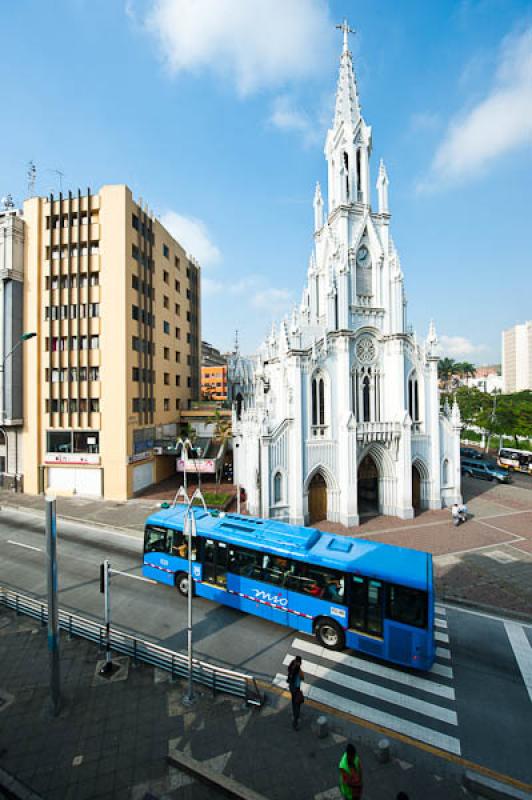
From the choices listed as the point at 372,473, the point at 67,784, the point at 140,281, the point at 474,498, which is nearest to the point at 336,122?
the point at 140,281

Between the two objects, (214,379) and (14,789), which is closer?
(14,789)

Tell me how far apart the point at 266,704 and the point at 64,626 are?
25.4 feet

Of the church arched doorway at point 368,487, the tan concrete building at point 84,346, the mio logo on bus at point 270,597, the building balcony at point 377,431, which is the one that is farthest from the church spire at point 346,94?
the mio logo on bus at point 270,597

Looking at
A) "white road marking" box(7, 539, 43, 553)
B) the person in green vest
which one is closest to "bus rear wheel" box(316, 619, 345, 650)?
the person in green vest

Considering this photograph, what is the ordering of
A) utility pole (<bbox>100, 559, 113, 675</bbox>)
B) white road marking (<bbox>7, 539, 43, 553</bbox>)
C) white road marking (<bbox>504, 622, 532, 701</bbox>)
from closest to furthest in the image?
utility pole (<bbox>100, 559, 113, 675</bbox>)
white road marking (<bbox>504, 622, 532, 701</bbox>)
white road marking (<bbox>7, 539, 43, 553</bbox>)

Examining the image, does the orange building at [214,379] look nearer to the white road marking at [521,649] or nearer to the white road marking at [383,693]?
the white road marking at [521,649]

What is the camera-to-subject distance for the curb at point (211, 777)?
23.6 feet

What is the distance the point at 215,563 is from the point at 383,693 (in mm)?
6817

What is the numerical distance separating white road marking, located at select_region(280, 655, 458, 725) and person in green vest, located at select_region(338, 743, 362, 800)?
4156mm

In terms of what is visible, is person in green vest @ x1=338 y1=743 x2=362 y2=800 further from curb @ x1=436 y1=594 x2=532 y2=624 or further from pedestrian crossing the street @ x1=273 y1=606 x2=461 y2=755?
curb @ x1=436 y1=594 x2=532 y2=624

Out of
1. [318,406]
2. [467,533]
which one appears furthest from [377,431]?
[467,533]

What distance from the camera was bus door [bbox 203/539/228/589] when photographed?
552 inches

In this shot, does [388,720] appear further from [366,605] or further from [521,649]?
[521,649]

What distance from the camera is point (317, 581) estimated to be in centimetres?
1213
